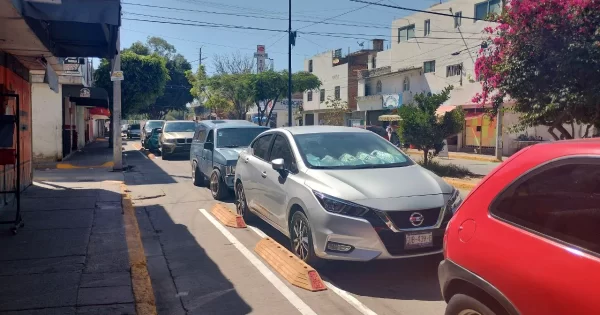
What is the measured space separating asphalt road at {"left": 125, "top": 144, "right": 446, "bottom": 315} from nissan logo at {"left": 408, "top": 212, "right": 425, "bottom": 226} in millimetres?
720

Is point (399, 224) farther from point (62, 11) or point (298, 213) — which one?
point (62, 11)

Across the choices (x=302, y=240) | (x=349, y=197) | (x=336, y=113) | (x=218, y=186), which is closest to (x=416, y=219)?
(x=349, y=197)

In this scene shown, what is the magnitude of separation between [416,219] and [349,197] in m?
0.73

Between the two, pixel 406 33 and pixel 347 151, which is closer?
pixel 347 151

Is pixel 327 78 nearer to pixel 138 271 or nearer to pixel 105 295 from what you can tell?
pixel 138 271

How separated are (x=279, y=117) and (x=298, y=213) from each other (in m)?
56.6

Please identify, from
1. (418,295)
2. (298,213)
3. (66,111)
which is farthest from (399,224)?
(66,111)

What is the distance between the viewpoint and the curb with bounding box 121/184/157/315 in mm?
4812

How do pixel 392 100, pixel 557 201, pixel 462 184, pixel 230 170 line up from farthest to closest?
pixel 392 100 < pixel 462 184 < pixel 230 170 < pixel 557 201

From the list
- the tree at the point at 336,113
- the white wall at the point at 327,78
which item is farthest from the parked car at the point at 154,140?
the white wall at the point at 327,78

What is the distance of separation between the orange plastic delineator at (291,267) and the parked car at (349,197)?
175 mm

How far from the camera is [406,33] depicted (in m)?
38.8

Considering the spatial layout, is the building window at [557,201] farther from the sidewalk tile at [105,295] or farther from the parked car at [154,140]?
the parked car at [154,140]

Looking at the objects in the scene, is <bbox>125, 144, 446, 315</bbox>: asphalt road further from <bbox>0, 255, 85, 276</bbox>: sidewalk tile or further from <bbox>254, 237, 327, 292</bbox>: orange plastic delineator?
<bbox>0, 255, 85, 276</bbox>: sidewalk tile
